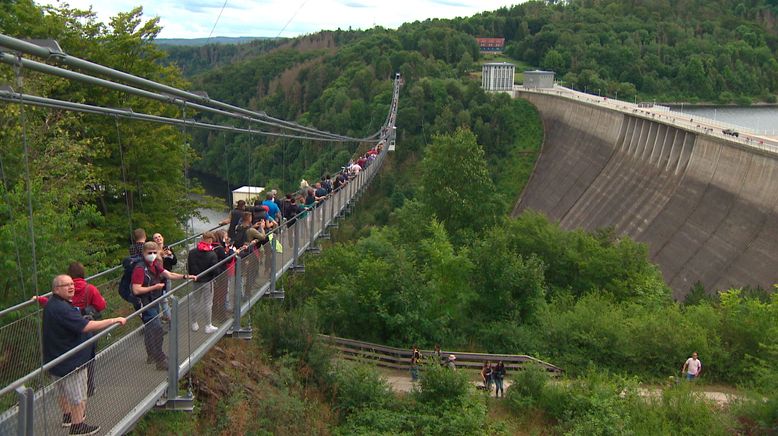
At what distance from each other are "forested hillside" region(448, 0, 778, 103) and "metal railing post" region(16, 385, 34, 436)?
9292cm

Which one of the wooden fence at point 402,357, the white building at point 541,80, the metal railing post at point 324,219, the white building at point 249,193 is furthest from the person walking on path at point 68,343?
the white building at point 541,80

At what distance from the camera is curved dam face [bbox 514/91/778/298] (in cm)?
2834

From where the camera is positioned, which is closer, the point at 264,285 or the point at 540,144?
the point at 264,285

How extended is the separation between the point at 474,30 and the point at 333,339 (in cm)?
11786

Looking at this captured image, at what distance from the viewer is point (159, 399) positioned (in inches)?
247

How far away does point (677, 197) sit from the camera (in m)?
34.6

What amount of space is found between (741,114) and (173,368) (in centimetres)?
9645

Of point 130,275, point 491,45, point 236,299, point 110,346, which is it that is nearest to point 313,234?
point 236,299

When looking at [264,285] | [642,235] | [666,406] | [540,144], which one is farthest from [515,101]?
[264,285]

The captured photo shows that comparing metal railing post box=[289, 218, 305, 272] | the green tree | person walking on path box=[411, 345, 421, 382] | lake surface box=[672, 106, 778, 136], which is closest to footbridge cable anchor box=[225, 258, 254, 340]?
metal railing post box=[289, 218, 305, 272]

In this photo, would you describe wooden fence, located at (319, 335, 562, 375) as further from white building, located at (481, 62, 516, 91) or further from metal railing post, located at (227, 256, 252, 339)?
white building, located at (481, 62, 516, 91)

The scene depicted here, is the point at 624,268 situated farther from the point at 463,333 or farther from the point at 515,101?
the point at 515,101

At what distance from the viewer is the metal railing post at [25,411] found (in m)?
4.20

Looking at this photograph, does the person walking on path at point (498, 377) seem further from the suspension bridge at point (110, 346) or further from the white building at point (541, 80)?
the white building at point (541, 80)
